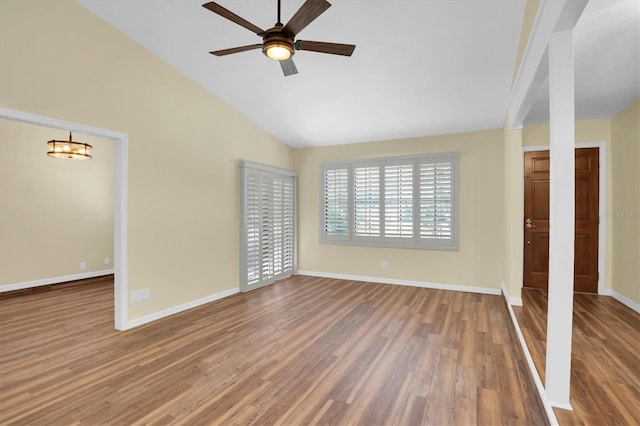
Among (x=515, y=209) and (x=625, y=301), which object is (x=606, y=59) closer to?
(x=515, y=209)

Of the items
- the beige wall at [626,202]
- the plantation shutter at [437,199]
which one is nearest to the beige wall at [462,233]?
the plantation shutter at [437,199]

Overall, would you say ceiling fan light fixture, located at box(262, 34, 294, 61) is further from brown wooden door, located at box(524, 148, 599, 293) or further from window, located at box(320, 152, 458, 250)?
brown wooden door, located at box(524, 148, 599, 293)

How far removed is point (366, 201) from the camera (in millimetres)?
5852

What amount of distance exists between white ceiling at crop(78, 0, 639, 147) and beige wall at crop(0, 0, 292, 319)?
287 millimetres

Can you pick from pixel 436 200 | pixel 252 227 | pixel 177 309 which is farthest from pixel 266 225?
pixel 436 200

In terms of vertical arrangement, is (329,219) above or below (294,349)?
above

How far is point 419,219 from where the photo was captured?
17.7ft

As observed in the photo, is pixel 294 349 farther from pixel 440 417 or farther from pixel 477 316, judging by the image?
pixel 477 316

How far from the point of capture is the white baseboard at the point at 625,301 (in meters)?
3.95

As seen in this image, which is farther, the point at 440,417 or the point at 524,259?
the point at 524,259

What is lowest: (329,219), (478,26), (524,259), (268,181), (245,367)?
(245,367)

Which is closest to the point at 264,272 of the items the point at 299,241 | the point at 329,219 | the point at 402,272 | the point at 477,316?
the point at 299,241

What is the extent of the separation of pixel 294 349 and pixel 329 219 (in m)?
3.42

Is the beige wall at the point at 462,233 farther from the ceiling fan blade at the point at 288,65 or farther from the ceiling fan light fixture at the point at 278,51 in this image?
the ceiling fan light fixture at the point at 278,51
